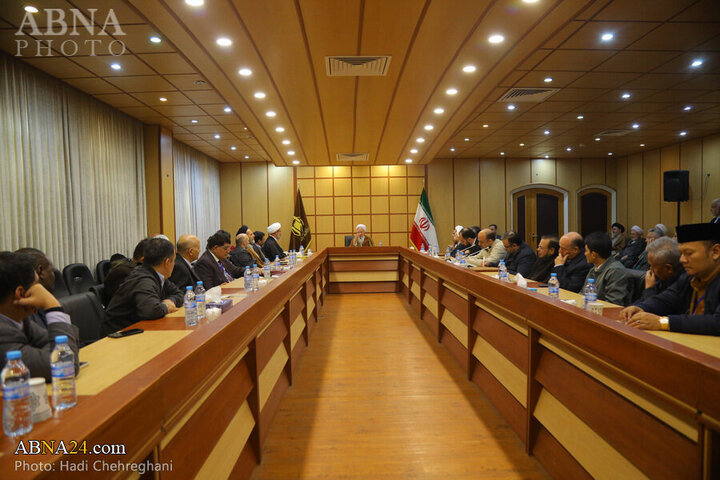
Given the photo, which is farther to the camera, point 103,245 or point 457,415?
point 103,245

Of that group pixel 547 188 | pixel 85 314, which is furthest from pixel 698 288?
pixel 547 188

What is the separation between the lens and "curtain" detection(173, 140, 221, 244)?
7.93 m

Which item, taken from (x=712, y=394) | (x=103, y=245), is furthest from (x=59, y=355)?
(x=103, y=245)

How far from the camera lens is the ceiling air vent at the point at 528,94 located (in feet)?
17.4

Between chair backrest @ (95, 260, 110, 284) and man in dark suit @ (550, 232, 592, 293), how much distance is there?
527 cm

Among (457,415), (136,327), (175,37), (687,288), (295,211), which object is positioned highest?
(175,37)

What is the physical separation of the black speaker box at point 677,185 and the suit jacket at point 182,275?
8.56 m

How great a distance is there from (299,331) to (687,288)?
2.82 m

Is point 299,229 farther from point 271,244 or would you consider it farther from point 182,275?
point 182,275

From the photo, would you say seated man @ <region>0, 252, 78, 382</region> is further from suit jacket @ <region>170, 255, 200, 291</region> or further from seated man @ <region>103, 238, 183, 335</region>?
suit jacket @ <region>170, 255, 200, 291</region>

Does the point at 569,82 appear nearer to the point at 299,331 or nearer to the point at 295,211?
the point at 299,331

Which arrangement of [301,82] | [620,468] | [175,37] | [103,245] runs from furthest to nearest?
[103,245], [301,82], [175,37], [620,468]

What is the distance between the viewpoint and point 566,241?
3.17 metres

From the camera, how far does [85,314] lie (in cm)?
255
